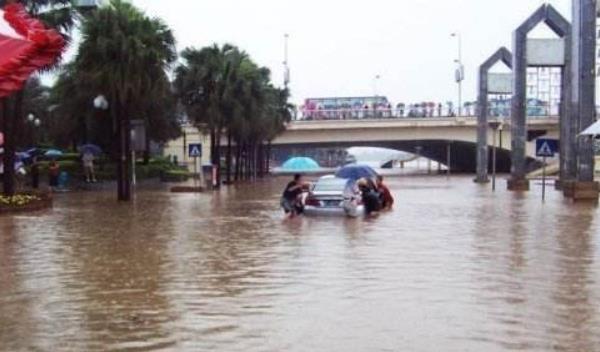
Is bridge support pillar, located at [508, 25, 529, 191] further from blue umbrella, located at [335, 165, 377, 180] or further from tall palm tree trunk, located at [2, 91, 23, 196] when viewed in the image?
tall palm tree trunk, located at [2, 91, 23, 196]

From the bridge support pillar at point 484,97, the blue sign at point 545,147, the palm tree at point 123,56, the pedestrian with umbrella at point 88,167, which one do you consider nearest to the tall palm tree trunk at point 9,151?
the palm tree at point 123,56

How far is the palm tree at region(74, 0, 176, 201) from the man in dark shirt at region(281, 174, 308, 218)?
358 inches

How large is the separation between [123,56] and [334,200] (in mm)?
10837

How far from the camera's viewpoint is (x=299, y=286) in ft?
37.9

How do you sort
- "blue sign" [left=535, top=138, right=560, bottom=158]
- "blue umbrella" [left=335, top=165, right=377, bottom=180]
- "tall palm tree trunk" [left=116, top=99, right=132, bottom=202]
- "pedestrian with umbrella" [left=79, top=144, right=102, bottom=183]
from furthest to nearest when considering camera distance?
"pedestrian with umbrella" [left=79, top=144, right=102, bottom=183]
"blue sign" [left=535, top=138, right=560, bottom=158]
"tall palm tree trunk" [left=116, top=99, right=132, bottom=202]
"blue umbrella" [left=335, top=165, right=377, bottom=180]

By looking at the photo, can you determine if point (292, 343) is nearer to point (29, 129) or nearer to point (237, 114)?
point (237, 114)

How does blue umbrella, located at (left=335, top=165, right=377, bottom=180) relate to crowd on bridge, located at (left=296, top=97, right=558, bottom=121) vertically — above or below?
below

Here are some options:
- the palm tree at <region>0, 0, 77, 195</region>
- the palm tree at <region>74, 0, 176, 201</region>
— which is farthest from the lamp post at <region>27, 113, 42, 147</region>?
the palm tree at <region>0, 0, 77, 195</region>

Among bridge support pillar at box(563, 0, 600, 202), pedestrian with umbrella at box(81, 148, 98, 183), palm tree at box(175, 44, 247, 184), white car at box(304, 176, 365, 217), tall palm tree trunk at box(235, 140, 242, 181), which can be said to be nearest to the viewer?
white car at box(304, 176, 365, 217)

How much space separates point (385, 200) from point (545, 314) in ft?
65.9

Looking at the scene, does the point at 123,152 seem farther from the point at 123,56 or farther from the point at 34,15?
the point at 34,15

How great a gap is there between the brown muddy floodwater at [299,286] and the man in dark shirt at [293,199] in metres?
2.91

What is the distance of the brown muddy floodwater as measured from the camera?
8.25 metres

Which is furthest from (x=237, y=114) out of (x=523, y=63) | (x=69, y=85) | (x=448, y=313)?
(x=448, y=313)
